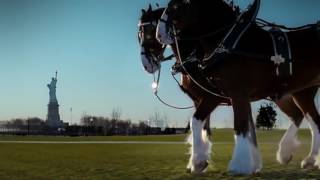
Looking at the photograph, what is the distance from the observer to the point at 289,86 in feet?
30.3

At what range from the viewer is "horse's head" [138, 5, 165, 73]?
996 centimetres

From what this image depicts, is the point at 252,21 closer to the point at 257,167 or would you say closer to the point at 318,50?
the point at 318,50

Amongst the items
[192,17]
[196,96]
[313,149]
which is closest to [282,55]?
[192,17]

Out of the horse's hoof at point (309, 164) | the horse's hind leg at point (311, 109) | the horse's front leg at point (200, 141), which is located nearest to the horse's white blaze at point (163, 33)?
the horse's front leg at point (200, 141)

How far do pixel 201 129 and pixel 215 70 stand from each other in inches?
51.7

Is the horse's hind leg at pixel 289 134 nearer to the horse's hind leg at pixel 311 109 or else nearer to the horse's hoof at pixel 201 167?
the horse's hind leg at pixel 311 109

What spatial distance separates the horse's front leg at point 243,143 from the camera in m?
8.39

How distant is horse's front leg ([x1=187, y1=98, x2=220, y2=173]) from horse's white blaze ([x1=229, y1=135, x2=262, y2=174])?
0.87 m

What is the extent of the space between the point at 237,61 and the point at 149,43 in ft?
6.92

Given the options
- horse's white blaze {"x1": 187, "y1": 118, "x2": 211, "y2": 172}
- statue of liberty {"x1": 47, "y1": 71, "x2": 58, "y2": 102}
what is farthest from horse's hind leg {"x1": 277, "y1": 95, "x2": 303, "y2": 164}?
statue of liberty {"x1": 47, "y1": 71, "x2": 58, "y2": 102}

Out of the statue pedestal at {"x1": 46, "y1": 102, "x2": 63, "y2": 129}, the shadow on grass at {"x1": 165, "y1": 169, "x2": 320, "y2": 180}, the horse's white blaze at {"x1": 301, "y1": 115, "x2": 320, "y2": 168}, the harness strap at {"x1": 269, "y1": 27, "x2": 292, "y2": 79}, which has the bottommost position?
the shadow on grass at {"x1": 165, "y1": 169, "x2": 320, "y2": 180}

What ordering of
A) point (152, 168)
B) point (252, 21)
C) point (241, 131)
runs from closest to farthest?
point (241, 131), point (252, 21), point (152, 168)

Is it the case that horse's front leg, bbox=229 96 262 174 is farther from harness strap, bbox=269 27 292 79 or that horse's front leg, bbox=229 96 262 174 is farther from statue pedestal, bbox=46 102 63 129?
statue pedestal, bbox=46 102 63 129

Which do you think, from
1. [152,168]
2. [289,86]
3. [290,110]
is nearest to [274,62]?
[289,86]
